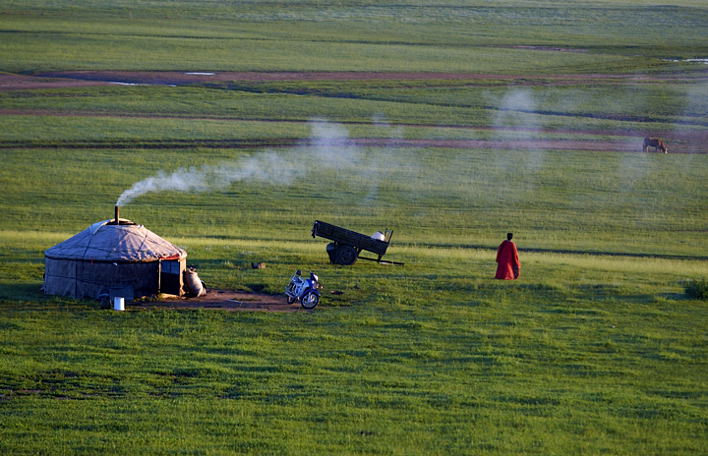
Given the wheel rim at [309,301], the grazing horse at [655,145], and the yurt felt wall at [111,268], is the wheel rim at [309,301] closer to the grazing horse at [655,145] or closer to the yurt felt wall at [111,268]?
the yurt felt wall at [111,268]

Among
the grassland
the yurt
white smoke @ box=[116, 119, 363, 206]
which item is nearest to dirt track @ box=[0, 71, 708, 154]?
the grassland

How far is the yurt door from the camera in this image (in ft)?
89.2

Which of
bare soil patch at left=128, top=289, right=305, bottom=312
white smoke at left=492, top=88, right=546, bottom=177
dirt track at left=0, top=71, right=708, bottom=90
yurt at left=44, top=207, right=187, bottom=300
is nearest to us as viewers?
bare soil patch at left=128, top=289, right=305, bottom=312

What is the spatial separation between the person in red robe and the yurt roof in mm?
9254

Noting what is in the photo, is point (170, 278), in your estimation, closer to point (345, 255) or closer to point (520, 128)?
point (345, 255)

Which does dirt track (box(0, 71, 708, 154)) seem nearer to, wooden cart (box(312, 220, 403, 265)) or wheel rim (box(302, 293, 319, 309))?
wooden cart (box(312, 220, 403, 265))

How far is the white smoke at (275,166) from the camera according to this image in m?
50.6

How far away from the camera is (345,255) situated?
32.4 m

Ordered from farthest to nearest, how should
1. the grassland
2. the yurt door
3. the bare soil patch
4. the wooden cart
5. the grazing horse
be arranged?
the grazing horse
the wooden cart
the yurt door
the bare soil patch
the grassland

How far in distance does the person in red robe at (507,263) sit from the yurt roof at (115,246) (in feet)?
30.4

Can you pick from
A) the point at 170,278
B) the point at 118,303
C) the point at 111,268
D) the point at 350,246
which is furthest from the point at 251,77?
the point at 118,303

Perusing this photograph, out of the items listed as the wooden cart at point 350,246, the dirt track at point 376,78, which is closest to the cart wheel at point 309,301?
the wooden cart at point 350,246

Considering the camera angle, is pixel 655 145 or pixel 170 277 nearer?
pixel 170 277

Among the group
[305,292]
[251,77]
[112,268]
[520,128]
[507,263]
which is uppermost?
[251,77]
